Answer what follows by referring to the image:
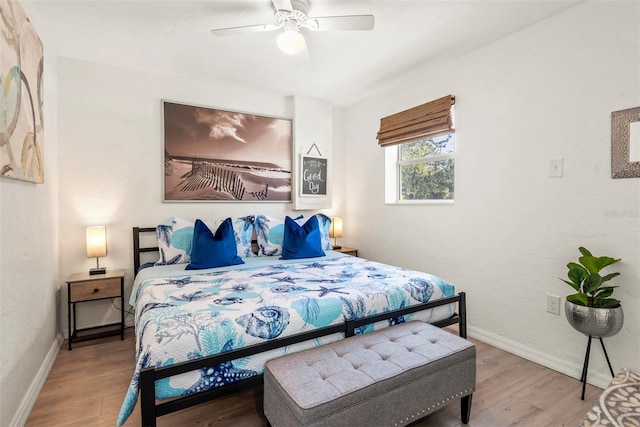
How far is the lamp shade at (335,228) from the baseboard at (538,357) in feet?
6.12

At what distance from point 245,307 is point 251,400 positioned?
679 millimetres

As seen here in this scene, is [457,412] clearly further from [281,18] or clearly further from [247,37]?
[247,37]

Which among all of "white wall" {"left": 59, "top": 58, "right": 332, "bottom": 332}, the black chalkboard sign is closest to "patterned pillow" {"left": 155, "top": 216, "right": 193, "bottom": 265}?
"white wall" {"left": 59, "top": 58, "right": 332, "bottom": 332}

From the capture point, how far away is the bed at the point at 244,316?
1.34 metres

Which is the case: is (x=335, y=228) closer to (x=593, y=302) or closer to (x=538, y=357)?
(x=538, y=357)

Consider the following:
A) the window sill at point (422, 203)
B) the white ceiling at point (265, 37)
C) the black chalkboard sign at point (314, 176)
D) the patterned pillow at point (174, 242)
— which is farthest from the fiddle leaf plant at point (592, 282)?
the patterned pillow at point (174, 242)

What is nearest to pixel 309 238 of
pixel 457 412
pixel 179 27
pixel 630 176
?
pixel 457 412

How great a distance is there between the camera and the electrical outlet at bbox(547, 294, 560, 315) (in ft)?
7.42

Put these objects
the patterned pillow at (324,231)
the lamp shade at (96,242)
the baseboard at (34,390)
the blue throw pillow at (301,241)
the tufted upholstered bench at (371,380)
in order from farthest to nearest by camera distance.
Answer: the patterned pillow at (324,231)
the blue throw pillow at (301,241)
the lamp shade at (96,242)
the baseboard at (34,390)
the tufted upholstered bench at (371,380)

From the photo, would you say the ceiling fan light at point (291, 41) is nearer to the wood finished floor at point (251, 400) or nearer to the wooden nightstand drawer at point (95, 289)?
the wood finished floor at point (251, 400)

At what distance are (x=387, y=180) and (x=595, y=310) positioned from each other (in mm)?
2314

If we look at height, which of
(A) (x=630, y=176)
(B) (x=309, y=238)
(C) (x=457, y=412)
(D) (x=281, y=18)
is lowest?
(C) (x=457, y=412)

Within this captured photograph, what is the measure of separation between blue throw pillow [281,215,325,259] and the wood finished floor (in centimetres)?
133

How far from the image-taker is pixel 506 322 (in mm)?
2590
